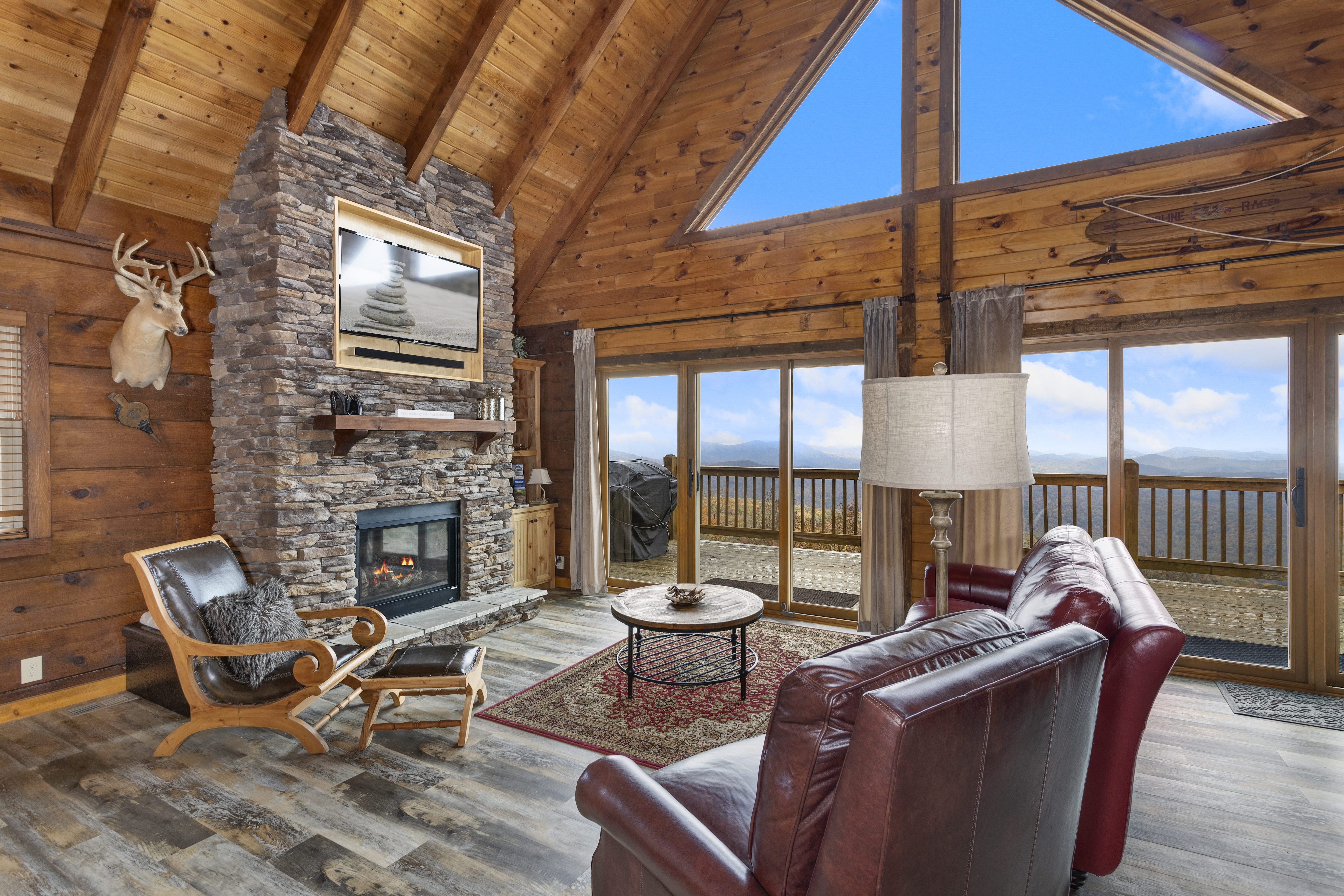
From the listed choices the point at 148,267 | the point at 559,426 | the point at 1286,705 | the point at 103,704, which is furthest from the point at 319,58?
the point at 1286,705

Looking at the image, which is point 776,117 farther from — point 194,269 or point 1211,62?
point 194,269

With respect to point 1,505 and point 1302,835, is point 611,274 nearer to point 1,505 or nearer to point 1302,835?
point 1,505

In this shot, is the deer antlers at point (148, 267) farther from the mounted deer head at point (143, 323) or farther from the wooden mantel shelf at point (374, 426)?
the wooden mantel shelf at point (374, 426)

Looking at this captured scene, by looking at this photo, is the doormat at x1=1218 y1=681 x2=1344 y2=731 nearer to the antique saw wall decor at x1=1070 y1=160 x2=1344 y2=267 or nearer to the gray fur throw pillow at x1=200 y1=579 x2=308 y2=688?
the antique saw wall decor at x1=1070 y1=160 x2=1344 y2=267

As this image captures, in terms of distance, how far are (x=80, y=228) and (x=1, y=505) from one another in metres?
1.49

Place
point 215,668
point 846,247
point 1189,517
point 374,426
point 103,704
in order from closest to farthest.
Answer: point 215,668
point 103,704
point 374,426
point 1189,517
point 846,247

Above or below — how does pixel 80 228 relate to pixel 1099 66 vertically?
below

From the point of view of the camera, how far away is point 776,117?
16.6 feet

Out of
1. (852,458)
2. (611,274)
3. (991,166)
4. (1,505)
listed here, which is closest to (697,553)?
(852,458)

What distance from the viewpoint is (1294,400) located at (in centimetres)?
371

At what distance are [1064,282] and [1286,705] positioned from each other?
2.57 m

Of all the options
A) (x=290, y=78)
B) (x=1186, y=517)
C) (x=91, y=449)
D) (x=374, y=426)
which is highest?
(x=290, y=78)

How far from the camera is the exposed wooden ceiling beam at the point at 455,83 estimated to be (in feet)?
12.9

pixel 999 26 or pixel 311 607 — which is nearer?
pixel 311 607
